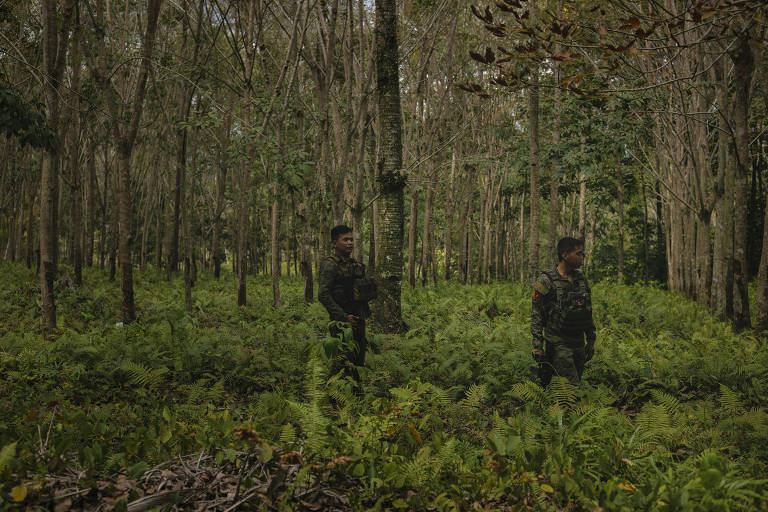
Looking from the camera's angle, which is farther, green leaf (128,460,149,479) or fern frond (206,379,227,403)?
fern frond (206,379,227,403)

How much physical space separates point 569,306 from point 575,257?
1.71 feet

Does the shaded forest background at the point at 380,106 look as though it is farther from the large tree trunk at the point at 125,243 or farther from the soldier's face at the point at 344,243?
the soldier's face at the point at 344,243

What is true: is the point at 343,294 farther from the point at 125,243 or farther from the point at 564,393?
the point at 125,243

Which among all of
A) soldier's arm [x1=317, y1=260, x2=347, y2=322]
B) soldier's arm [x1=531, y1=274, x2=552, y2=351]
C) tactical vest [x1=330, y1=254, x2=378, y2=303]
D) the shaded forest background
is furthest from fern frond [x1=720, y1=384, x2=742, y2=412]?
soldier's arm [x1=317, y1=260, x2=347, y2=322]

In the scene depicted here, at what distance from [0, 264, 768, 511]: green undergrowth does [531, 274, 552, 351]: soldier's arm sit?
0.51m

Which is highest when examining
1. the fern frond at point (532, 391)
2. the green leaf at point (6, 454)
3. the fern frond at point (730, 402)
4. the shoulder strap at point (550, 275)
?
the shoulder strap at point (550, 275)

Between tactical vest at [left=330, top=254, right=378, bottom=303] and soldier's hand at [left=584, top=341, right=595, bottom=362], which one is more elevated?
tactical vest at [left=330, top=254, right=378, bottom=303]

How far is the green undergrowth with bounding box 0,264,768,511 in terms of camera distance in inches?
117

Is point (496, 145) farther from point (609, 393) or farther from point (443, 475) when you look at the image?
point (443, 475)

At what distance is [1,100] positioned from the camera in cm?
545

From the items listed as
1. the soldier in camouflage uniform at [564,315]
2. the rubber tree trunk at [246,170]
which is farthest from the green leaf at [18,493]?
the rubber tree trunk at [246,170]

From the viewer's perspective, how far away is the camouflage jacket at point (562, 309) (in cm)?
514

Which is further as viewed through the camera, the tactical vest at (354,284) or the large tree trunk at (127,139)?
the large tree trunk at (127,139)

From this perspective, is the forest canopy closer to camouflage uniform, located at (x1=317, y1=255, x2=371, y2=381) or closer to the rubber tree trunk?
the rubber tree trunk
